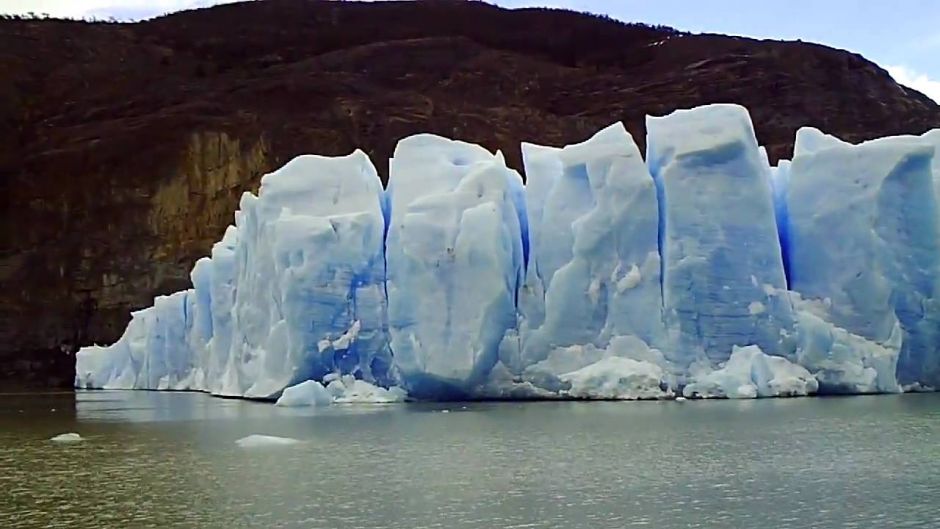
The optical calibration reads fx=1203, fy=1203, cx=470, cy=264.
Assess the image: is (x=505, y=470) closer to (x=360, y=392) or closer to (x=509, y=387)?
(x=509, y=387)

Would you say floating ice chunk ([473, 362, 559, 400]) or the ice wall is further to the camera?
floating ice chunk ([473, 362, 559, 400])

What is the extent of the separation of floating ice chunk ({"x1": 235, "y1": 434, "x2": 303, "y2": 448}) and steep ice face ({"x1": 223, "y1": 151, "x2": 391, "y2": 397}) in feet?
17.3

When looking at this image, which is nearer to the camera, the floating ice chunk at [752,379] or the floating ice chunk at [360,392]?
the floating ice chunk at [752,379]

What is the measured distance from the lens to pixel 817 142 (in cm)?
1833

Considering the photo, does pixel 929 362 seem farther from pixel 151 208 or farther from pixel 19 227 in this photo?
pixel 19 227

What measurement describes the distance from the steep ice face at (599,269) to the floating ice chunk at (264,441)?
5399mm

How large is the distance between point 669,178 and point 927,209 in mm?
3715

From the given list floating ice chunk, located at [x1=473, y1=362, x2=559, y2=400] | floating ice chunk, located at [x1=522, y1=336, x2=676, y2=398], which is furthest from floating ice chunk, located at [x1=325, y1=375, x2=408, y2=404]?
floating ice chunk, located at [x1=522, y1=336, x2=676, y2=398]

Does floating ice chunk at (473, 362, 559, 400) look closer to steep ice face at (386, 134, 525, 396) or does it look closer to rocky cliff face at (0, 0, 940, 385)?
steep ice face at (386, 134, 525, 396)

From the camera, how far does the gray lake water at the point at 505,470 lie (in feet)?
25.5

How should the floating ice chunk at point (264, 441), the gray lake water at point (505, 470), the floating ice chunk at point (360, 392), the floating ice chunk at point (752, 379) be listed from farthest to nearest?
the floating ice chunk at point (360, 392) → the floating ice chunk at point (752, 379) → the floating ice chunk at point (264, 441) → the gray lake water at point (505, 470)

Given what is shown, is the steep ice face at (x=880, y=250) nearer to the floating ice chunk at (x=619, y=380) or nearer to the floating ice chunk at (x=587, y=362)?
the floating ice chunk at (x=587, y=362)

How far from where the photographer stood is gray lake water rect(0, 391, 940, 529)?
307 inches

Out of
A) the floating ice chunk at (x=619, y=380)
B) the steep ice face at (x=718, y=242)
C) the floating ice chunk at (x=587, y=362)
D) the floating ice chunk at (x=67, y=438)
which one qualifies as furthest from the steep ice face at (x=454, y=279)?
the floating ice chunk at (x=67, y=438)
